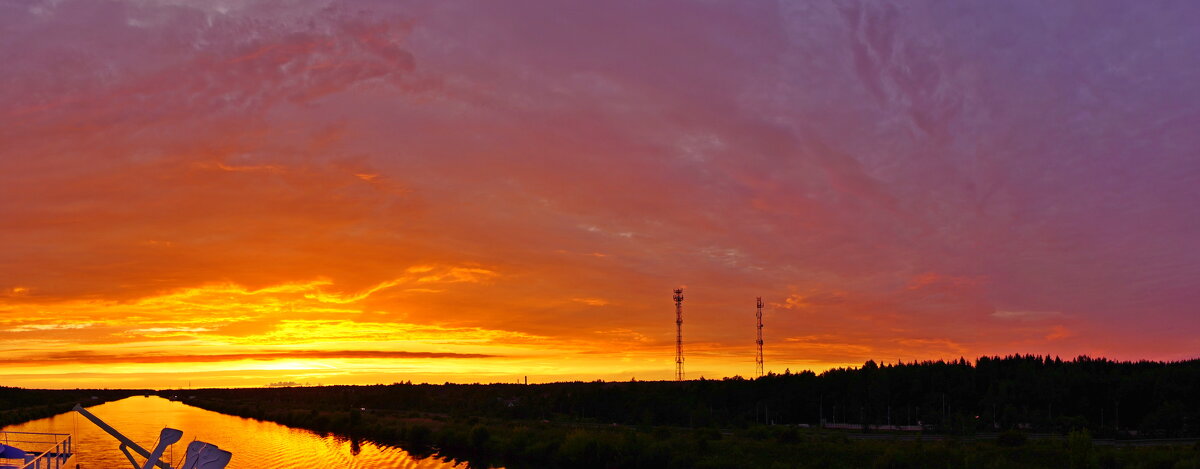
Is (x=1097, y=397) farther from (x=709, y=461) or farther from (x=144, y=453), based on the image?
(x=144, y=453)

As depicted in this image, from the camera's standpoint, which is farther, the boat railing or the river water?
the river water

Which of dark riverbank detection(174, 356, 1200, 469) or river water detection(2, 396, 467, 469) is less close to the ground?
dark riverbank detection(174, 356, 1200, 469)

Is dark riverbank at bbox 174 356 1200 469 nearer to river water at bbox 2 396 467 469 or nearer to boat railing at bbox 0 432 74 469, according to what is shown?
river water at bbox 2 396 467 469

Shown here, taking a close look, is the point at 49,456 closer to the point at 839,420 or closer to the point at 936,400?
the point at 839,420

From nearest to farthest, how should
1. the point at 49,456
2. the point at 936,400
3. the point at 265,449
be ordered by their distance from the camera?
the point at 49,456
the point at 265,449
the point at 936,400

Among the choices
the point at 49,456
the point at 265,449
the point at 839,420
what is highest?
the point at 49,456

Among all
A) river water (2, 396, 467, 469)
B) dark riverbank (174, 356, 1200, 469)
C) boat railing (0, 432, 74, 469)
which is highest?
boat railing (0, 432, 74, 469)

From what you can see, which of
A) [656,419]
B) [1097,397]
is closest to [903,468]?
[656,419]

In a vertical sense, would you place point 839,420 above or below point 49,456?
below

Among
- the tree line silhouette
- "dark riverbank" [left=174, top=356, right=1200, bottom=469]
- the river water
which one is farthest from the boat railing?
the tree line silhouette


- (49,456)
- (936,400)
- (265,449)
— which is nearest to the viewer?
(49,456)

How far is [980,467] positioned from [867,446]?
363 inches

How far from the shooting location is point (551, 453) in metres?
58.5

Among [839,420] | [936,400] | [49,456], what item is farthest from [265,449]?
[936,400]
